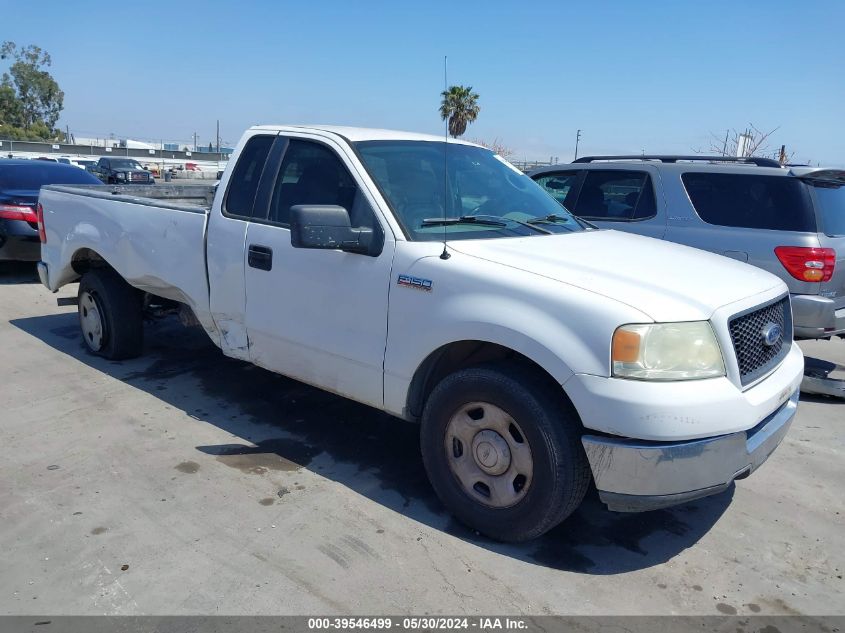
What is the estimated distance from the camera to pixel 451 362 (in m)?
3.72

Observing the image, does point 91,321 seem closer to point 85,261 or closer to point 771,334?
point 85,261

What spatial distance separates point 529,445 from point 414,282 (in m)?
0.99

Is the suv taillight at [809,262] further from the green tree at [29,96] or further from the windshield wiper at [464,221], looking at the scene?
the green tree at [29,96]

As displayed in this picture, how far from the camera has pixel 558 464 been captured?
3088 mm

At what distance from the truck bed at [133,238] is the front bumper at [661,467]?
3.00 metres

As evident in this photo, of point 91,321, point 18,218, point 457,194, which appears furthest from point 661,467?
point 18,218

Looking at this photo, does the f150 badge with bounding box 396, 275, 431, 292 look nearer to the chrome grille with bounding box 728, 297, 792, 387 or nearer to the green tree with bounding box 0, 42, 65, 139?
the chrome grille with bounding box 728, 297, 792, 387

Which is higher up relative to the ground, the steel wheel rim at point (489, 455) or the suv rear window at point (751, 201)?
the suv rear window at point (751, 201)

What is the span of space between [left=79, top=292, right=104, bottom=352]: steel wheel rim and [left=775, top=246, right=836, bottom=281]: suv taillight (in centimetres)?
576

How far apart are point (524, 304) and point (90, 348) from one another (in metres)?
4.57

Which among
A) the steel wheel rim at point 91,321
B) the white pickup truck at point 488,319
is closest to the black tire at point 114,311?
the steel wheel rim at point 91,321

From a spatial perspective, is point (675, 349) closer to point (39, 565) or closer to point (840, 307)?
point (39, 565)

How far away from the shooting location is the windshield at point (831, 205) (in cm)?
580

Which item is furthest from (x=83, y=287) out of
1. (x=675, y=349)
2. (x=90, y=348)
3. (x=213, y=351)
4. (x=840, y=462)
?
(x=840, y=462)
